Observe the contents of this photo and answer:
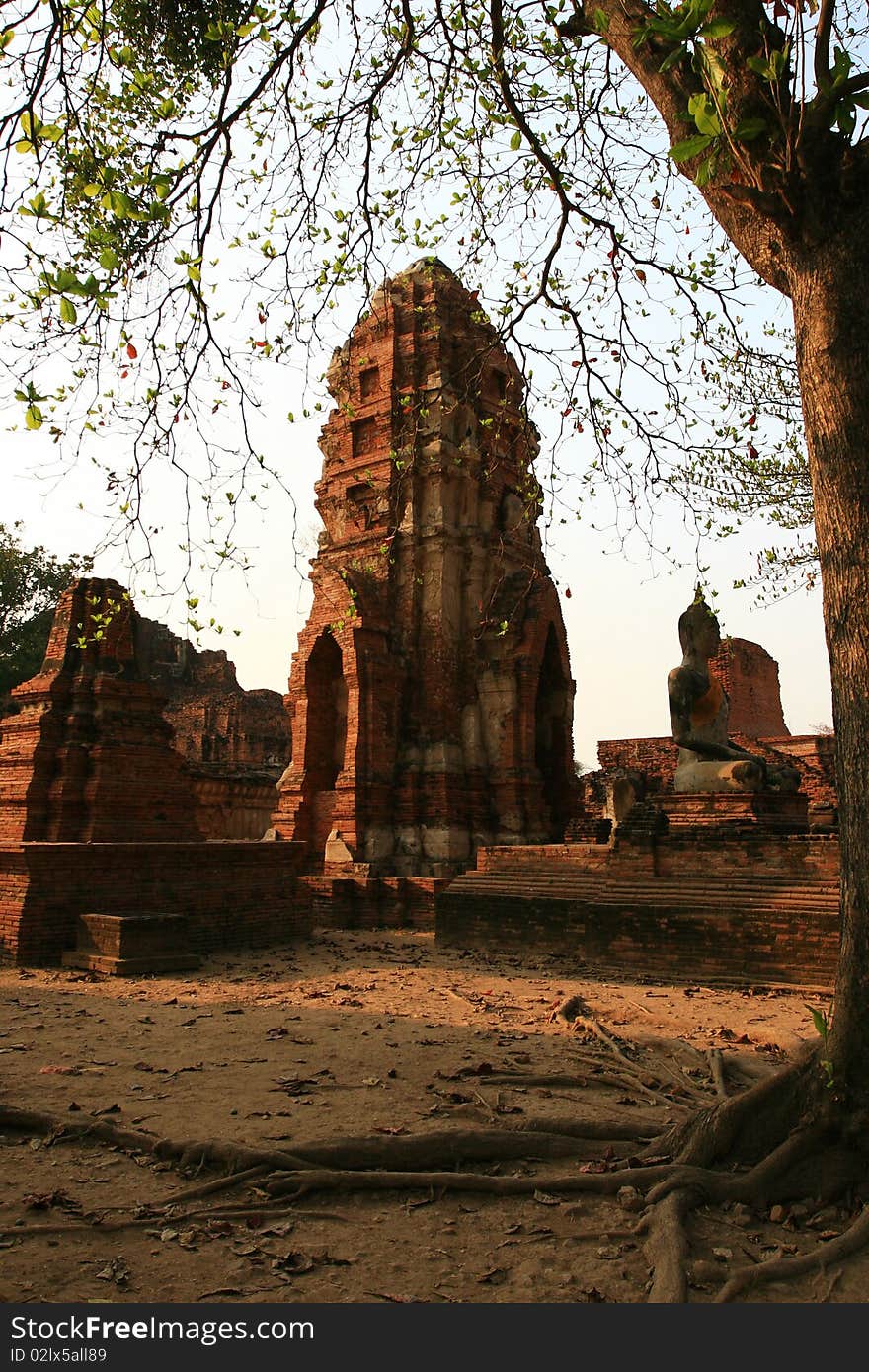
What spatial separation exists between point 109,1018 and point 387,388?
12003 millimetres

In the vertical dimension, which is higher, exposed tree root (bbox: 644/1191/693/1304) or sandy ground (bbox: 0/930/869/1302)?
exposed tree root (bbox: 644/1191/693/1304)

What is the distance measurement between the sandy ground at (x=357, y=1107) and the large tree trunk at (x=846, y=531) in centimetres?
73

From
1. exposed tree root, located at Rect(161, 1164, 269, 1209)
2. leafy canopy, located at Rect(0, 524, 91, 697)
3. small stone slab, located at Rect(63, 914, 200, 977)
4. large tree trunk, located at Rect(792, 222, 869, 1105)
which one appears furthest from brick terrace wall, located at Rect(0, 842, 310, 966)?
leafy canopy, located at Rect(0, 524, 91, 697)

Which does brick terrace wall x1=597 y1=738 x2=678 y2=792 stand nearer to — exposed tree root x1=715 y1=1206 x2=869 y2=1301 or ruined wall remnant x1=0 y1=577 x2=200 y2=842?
ruined wall remnant x1=0 y1=577 x2=200 y2=842

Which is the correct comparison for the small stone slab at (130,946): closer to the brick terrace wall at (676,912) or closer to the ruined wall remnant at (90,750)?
the ruined wall remnant at (90,750)

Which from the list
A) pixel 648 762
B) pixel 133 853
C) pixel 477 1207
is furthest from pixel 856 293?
pixel 648 762

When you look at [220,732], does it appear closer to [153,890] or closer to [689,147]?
[153,890]

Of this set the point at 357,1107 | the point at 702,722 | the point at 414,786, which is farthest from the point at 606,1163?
the point at 414,786

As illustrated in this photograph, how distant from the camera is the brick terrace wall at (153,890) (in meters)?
8.90

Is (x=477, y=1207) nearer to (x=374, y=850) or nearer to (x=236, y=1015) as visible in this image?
(x=236, y=1015)

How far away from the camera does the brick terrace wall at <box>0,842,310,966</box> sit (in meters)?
8.90

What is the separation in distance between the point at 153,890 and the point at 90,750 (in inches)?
114

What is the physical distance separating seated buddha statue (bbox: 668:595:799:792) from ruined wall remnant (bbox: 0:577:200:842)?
6800 millimetres

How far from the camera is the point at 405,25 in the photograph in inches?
239
